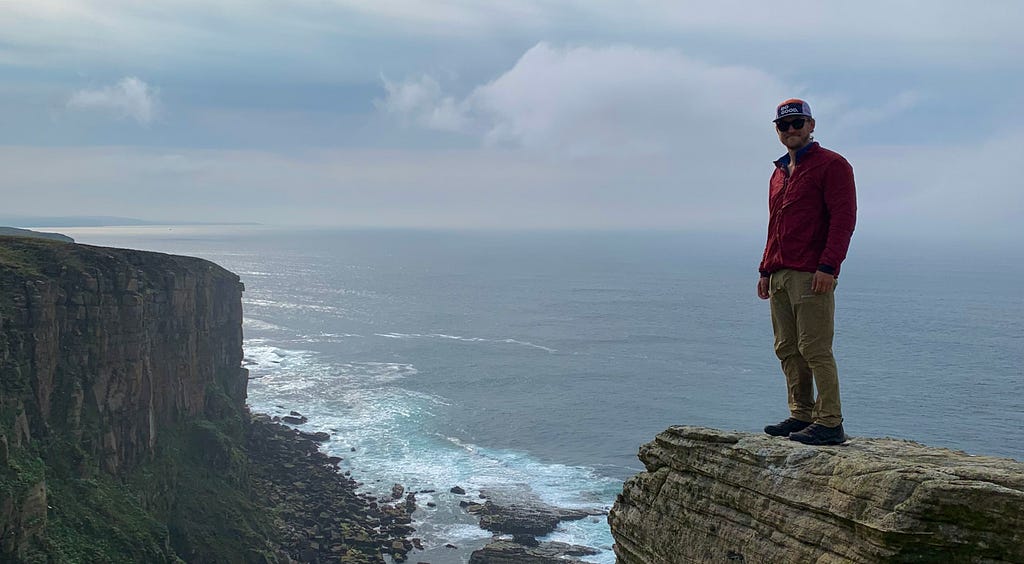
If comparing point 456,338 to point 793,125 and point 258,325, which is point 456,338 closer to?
point 258,325

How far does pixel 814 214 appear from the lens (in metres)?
10.9

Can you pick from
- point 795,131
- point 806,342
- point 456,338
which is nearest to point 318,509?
point 806,342

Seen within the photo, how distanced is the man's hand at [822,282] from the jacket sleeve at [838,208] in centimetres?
14

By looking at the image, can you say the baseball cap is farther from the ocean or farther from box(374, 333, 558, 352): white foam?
box(374, 333, 558, 352): white foam

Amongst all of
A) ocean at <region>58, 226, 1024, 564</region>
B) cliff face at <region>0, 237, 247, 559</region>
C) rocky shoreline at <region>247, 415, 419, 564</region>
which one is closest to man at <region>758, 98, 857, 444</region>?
cliff face at <region>0, 237, 247, 559</region>

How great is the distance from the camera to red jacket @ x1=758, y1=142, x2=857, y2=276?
10.5 m

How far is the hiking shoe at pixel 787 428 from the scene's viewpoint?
11.6 m

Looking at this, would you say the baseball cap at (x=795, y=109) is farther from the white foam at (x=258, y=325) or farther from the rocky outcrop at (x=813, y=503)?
the white foam at (x=258, y=325)

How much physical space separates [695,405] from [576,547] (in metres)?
36.9

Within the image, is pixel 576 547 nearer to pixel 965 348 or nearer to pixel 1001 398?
pixel 1001 398

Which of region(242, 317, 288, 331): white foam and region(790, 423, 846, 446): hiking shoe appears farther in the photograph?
region(242, 317, 288, 331): white foam

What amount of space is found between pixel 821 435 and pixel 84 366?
42.6 meters

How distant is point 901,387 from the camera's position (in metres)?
85.1

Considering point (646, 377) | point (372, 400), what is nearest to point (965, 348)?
point (646, 377)
